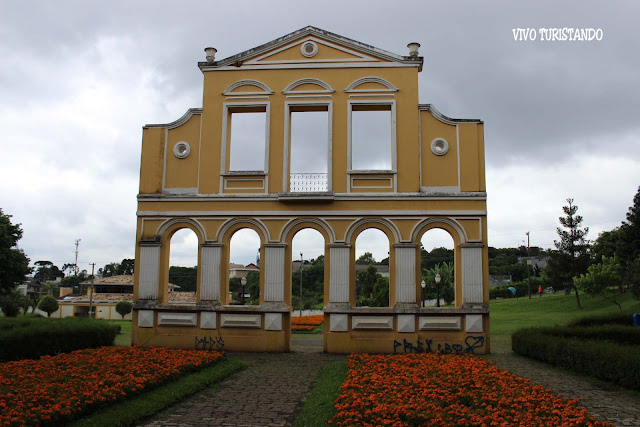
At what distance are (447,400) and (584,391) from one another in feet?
11.6

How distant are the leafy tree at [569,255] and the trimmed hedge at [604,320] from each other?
66.9ft

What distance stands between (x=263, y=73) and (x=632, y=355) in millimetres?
12543

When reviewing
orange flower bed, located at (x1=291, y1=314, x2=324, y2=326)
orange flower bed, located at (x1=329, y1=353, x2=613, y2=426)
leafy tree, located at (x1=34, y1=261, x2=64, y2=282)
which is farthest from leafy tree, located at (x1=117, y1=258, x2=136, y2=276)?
orange flower bed, located at (x1=329, y1=353, x2=613, y2=426)

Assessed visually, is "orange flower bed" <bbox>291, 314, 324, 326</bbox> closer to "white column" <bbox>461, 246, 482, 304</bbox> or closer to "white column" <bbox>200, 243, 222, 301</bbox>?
"white column" <bbox>200, 243, 222, 301</bbox>

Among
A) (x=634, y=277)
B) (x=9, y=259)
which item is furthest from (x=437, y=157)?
(x=9, y=259)

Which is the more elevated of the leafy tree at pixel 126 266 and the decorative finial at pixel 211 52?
the decorative finial at pixel 211 52

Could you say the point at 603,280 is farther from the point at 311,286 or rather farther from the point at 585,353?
the point at 311,286

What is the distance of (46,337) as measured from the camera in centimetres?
1402

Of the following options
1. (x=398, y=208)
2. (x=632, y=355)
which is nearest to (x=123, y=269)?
(x=398, y=208)

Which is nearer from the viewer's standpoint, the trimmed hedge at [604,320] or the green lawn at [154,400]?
the green lawn at [154,400]

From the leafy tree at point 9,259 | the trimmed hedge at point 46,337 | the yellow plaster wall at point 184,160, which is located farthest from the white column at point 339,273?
the leafy tree at point 9,259

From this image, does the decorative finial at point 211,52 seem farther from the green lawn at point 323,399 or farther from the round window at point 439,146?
the green lawn at point 323,399

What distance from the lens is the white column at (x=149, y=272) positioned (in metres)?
16.4

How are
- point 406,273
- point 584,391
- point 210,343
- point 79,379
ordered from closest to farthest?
point 79,379 → point 584,391 → point 406,273 → point 210,343
